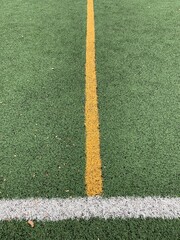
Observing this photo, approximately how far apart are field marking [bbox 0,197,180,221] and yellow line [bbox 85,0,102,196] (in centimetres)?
15

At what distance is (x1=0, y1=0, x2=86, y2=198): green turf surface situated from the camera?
333 cm

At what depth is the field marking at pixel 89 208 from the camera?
2.95m

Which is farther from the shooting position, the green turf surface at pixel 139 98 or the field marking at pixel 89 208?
the green turf surface at pixel 139 98

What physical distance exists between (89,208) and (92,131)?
3.20ft

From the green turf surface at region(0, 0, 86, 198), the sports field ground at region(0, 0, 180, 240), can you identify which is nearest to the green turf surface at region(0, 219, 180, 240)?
the sports field ground at region(0, 0, 180, 240)

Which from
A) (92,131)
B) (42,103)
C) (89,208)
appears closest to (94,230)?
(89,208)

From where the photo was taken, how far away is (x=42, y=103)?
4223 mm

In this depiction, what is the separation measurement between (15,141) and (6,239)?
3.61 ft

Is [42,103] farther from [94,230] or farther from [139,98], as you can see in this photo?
[94,230]

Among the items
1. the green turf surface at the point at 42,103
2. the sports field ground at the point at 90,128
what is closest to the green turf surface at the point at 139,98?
the sports field ground at the point at 90,128

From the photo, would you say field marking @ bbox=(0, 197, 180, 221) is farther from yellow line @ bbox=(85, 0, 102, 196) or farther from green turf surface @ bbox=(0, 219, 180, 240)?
yellow line @ bbox=(85, 0, 102, 196)

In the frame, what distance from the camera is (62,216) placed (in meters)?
2.95

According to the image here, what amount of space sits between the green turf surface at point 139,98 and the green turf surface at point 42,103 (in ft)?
0.86

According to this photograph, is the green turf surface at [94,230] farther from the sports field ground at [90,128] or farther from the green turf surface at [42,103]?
the green turf surface at [42,103]
